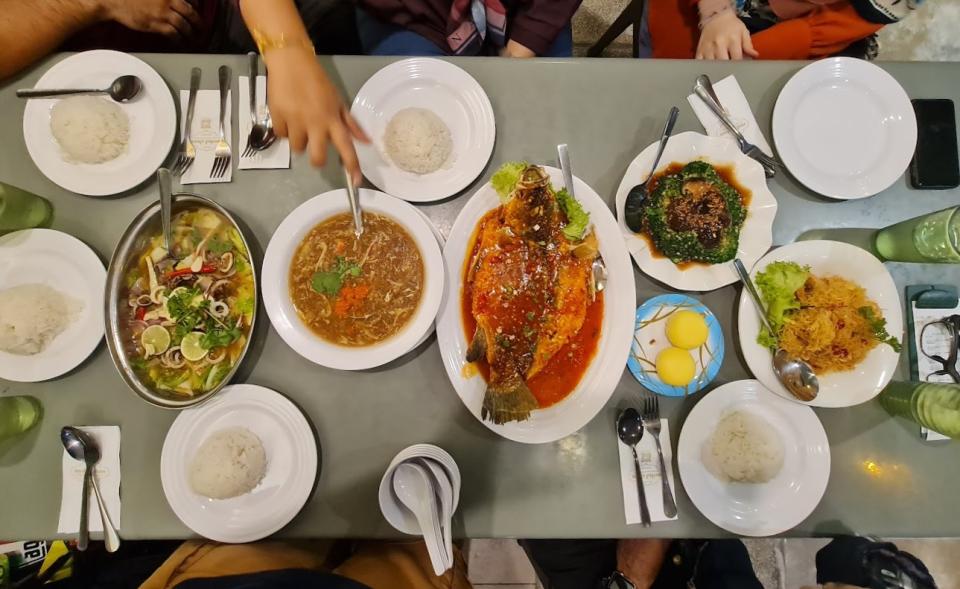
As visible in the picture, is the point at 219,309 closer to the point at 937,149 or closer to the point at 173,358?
the point at 173,358

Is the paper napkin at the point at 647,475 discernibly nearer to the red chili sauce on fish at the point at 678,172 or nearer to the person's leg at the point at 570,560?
the red chili sauce on fish at the point at 678,172

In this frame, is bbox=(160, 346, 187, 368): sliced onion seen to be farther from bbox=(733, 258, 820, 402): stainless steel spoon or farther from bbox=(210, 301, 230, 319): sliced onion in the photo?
bbox=(733, 258, 820, 402): stainless steel spoon

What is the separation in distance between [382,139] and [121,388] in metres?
1.46

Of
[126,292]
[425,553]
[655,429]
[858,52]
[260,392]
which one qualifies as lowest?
[425,553]

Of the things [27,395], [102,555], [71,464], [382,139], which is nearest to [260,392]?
[71,464]

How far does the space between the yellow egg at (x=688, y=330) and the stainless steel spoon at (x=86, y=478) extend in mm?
2284

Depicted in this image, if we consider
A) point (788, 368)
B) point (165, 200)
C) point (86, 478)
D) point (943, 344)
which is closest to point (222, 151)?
point (165, 200)

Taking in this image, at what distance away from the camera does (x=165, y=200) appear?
6.15ft

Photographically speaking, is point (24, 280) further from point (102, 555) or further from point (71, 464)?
point (102, 555)

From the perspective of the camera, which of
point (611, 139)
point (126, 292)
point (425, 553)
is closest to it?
point (126, 292)

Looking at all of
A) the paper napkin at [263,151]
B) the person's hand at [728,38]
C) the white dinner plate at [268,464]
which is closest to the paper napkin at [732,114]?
the person's hand at [728,38]

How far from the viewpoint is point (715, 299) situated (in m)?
2.08

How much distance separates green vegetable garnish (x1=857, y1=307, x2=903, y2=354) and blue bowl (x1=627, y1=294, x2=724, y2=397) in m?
0.53

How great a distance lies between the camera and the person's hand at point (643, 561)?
2994mm
